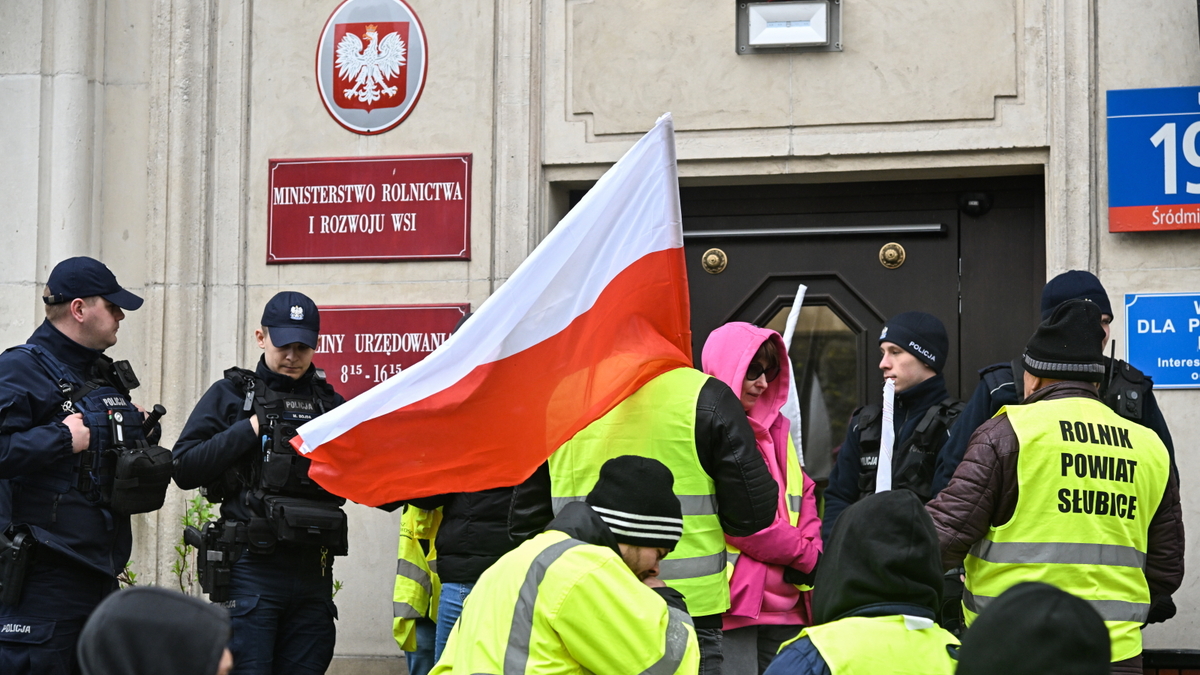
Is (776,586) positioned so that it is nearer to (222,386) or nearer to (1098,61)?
(222,386)

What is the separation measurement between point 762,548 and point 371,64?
360 cm

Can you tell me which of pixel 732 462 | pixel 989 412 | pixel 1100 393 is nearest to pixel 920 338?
pixel 989 412

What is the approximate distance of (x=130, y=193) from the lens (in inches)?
295

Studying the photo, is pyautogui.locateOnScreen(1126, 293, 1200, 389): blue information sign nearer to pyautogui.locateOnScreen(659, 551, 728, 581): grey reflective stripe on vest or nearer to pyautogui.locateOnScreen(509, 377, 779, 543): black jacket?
pyautogui.locateOnScreen(509, 377, 779, 543): black jacket

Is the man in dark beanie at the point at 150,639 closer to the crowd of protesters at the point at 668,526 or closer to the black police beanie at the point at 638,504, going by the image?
the crowd of protesters at the point at 668,526

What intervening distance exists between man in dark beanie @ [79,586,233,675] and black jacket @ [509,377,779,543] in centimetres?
228

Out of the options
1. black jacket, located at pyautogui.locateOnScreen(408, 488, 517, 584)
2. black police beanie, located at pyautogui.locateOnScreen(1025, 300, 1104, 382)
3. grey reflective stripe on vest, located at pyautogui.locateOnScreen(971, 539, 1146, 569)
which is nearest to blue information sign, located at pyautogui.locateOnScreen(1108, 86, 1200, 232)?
black police beanie, located at pyautogui.locateOnScreen(1025, 300, 1104, 382)

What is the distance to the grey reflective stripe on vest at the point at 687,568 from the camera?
4430 mm

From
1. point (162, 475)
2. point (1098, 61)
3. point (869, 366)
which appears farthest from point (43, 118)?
point (1098, 61)

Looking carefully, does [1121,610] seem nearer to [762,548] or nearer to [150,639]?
[762,548]

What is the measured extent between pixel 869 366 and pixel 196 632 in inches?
207

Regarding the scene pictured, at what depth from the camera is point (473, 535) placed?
18.4ft

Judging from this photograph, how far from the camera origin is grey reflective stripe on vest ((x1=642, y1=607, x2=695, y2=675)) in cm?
306

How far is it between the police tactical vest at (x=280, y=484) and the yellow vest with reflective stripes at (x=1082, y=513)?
2.72 m
